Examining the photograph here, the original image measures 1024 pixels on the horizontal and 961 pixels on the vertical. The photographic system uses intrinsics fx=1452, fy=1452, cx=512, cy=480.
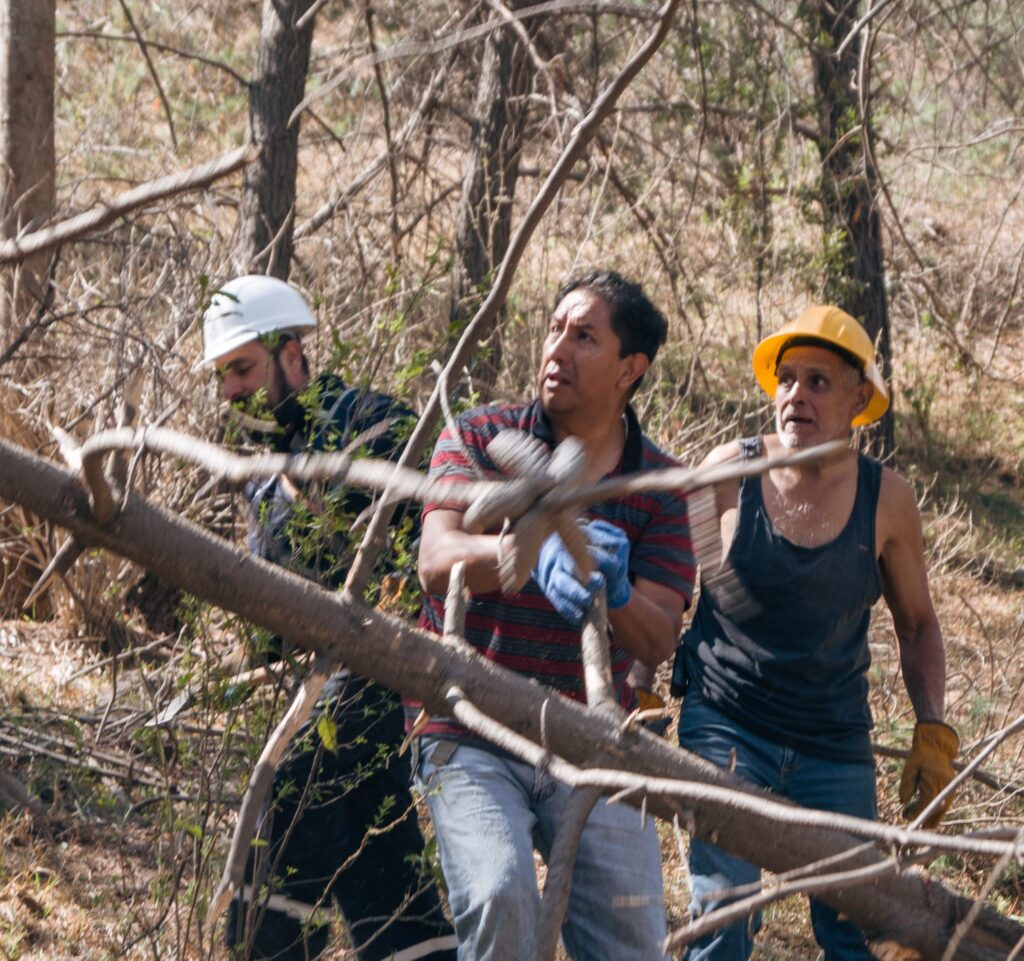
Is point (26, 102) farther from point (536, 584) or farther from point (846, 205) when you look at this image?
point (846, 205)

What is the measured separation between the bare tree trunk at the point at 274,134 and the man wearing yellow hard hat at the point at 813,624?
3226mm

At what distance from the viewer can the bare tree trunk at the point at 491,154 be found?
704 cm

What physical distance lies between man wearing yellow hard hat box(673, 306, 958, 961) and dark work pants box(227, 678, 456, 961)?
64 centimetres

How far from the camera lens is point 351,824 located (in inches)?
133

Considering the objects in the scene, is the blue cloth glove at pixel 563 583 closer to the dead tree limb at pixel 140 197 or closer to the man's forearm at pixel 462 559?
the man's forearm at pixel 462 559

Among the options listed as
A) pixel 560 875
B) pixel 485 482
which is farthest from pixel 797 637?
pixel 485 482

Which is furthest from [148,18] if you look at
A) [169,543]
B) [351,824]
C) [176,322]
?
[169,543]

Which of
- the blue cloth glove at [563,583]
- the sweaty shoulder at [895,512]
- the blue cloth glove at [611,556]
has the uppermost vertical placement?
the sweaty shoulder at [895,512]

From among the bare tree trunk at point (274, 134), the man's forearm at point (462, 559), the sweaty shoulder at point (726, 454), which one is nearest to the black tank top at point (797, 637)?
the sweaty shoulder at point (726, 454)

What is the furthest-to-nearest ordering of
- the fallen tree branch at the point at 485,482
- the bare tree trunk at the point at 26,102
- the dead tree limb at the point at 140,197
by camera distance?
the bare tree trunk at the point at 26,102, the dead tree limb at the point at 140,197, the fallen tree branch at the point at 485,482

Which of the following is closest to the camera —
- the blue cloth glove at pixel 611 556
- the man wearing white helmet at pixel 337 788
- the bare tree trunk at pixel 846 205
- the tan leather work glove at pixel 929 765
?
the blue cloth glove at pixel 611 556

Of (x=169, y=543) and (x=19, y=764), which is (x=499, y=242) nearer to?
(x=19, y=764)

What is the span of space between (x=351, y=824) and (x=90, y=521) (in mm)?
1684

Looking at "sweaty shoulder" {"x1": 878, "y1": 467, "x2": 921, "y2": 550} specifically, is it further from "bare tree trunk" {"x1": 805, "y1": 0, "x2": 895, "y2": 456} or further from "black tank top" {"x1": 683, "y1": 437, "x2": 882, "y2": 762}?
"bare tree trunk" {"x1": 805, "y1": 0, "x2": 895, "y2": 456}
